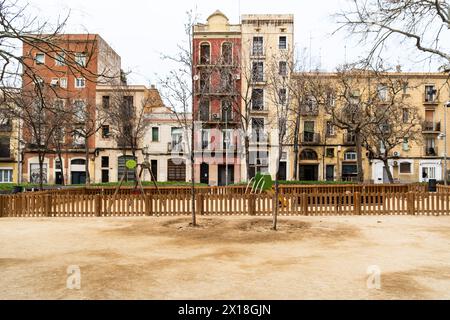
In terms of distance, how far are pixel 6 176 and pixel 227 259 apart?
41.9 meters

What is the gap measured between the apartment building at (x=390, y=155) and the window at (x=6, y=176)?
3256 cm

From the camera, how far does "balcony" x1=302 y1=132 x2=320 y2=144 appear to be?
40.2m

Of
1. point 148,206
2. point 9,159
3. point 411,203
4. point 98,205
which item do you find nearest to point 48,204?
point 98,205

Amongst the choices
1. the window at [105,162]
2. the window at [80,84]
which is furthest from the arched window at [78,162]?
the window at [80,84]

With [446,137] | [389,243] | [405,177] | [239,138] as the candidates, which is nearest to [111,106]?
[239,138]

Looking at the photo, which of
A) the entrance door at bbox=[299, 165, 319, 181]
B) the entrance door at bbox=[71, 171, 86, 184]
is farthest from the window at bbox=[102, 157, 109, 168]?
the entrance door at bbox=[299, 165, 319, 181]

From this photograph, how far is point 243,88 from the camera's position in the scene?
39531 mm

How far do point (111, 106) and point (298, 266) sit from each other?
31749 mm

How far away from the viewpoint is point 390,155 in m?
41.4

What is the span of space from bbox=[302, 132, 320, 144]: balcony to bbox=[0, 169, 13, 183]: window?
3420cm

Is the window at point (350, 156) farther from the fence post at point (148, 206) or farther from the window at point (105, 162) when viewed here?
the fence post at point (148, 206)

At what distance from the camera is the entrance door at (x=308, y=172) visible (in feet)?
134
